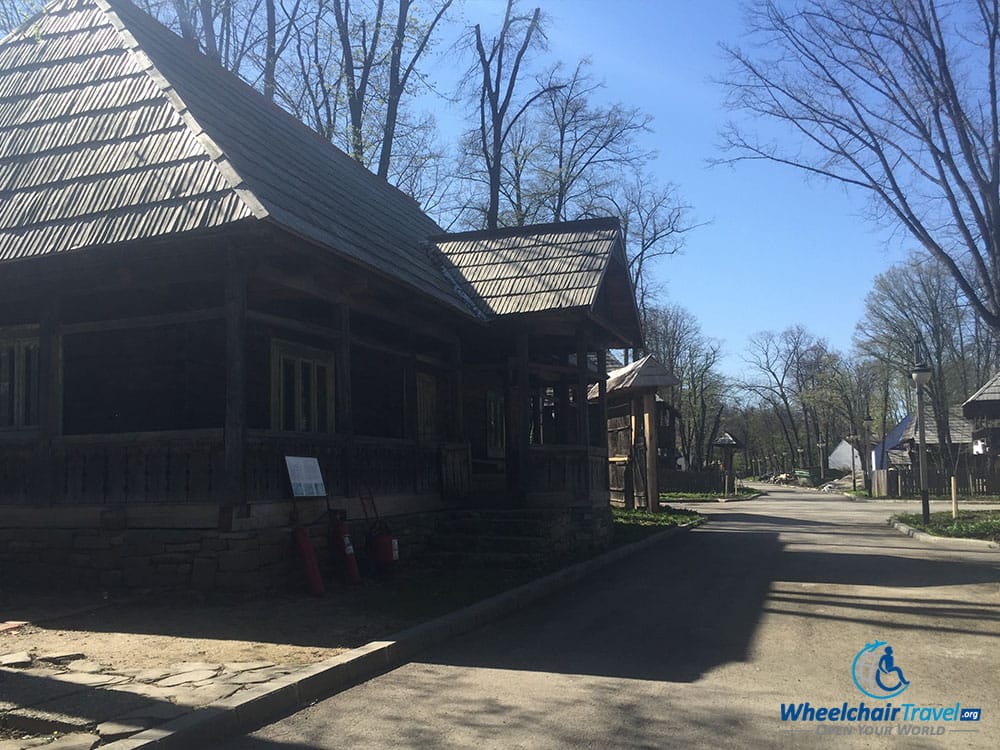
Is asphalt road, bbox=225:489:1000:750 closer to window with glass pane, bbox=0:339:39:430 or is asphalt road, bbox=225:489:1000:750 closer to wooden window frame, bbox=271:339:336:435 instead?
wooden window frame, bbox=271:339:336:435

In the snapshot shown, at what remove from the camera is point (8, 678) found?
624 cm

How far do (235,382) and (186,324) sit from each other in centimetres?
185

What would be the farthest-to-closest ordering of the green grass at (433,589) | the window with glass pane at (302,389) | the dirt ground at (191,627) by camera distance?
the window with glass pane at (302,389)
the green grass at (433,589)
the dirt ground at (191,627)

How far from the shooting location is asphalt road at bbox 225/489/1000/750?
5.29 meters

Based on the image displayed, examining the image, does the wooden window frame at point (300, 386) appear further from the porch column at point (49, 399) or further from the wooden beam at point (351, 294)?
the porch column at point (49, 399)

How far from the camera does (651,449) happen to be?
84.1ft

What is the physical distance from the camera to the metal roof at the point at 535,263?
48.4 ft

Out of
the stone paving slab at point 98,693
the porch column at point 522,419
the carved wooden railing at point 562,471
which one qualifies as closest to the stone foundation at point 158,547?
the stone paving slab at point 98,693

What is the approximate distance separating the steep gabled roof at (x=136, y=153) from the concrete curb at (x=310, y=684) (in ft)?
14.1

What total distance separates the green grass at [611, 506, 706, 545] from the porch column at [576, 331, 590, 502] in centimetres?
183

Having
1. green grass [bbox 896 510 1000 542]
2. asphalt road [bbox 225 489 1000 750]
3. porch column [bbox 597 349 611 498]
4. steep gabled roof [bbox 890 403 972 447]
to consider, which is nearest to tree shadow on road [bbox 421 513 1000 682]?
asphalt road [bbox 225 489 1000 750]

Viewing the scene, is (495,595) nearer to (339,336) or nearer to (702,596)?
(702,596)

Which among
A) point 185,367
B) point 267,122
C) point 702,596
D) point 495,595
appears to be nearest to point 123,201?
point 185,367

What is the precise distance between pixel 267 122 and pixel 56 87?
134 inches
